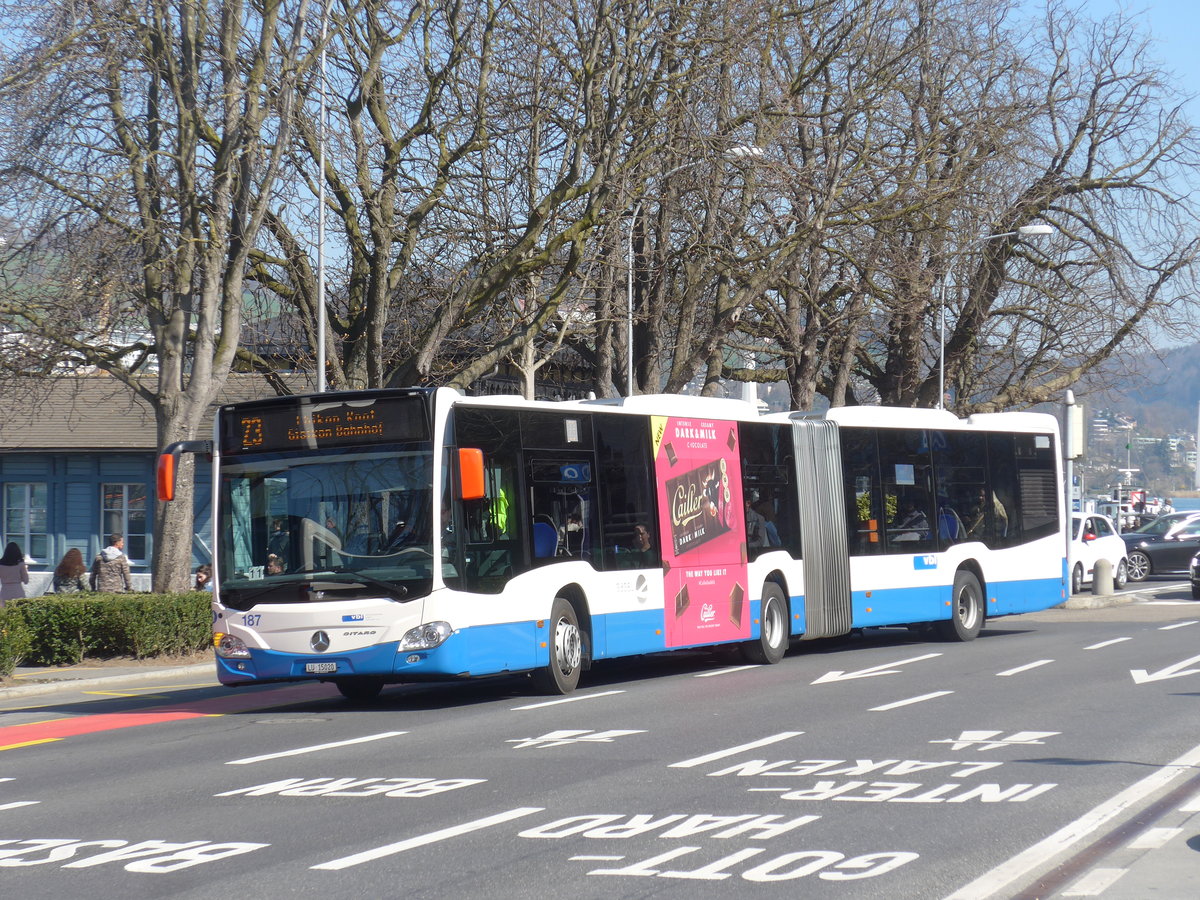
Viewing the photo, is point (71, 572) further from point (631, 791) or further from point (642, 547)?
point (631, 791)

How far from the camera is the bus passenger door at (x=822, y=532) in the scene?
65.9 ft

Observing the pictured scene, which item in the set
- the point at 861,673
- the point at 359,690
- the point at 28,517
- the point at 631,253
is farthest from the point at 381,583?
the point at 28,517

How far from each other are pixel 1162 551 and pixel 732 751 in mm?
33814

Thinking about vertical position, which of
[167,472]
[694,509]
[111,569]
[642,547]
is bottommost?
[642,547]

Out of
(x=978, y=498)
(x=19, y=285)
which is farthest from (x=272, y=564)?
(x=978, y=498)

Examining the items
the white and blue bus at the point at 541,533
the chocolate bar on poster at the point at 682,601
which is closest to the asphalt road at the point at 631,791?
the white and blue bus at the point at 541,533

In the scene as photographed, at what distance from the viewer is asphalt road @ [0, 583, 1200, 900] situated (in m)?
7.07

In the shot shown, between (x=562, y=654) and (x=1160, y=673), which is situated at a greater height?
(x=562, y=654)

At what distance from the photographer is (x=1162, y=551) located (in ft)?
137

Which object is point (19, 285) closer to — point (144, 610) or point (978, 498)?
point (144, 610)

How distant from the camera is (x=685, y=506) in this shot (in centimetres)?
1784

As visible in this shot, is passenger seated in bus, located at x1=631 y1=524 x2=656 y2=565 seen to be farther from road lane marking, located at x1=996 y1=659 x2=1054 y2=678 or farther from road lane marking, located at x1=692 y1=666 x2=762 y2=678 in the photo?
road lane marking, located at x1=996 y1=659 x2=1054 y2=678

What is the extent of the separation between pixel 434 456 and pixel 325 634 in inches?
73.9

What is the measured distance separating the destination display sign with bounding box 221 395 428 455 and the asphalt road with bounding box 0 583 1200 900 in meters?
2.53
